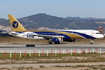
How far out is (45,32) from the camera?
85.4 meters

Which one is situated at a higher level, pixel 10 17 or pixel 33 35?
pixel 10 17

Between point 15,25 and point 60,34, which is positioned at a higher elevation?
point 15,25

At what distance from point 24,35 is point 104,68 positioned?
59.6 metres

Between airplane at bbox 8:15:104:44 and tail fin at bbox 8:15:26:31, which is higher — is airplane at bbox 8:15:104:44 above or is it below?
below

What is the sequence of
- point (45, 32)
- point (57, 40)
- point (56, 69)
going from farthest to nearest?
point (45, 32) < point (57, 40) < point (56, 69)

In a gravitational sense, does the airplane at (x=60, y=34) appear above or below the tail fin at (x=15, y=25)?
below

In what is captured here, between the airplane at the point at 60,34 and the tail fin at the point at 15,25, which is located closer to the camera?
the airplane at the point at 60,34

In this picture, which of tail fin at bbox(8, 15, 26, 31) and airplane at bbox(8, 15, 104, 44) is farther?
tail fin at bbox(8, 15, 26, 31)

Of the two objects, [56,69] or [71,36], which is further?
[71,36]

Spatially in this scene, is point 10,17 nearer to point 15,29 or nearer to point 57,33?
point 15,29

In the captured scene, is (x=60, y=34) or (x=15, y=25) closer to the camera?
(x=60, y=34)

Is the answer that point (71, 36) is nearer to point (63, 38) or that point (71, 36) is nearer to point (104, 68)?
point (63, 38)

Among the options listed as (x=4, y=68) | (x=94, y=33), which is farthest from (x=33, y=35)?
(x=4, y=68)

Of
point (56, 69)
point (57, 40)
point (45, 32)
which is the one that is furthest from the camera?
point (45, 32)
